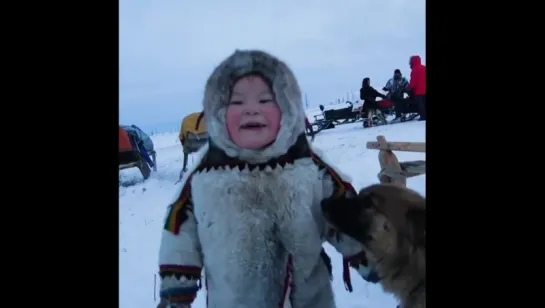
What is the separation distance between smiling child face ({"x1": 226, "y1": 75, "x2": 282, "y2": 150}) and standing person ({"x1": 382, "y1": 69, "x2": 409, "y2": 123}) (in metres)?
0.35

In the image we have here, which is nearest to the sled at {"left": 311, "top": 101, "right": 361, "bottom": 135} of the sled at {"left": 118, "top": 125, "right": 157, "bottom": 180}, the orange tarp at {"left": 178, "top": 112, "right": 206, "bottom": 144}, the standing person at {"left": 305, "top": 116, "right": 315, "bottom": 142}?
the standing person at {"left": 305, "top": 116, "right": 315, "bottom": 142}

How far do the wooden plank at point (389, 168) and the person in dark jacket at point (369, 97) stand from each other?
114 mm

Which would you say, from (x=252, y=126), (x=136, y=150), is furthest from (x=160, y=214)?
(x=252, y=126)

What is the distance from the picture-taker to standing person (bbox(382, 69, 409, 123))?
1.14m

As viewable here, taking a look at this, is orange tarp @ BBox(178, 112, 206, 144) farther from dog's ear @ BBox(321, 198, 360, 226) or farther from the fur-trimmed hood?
dog's ear @ BBox(321, 198, 360, 226)

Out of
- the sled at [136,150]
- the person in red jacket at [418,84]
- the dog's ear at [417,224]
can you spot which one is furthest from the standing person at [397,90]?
the sled at [136,150]
